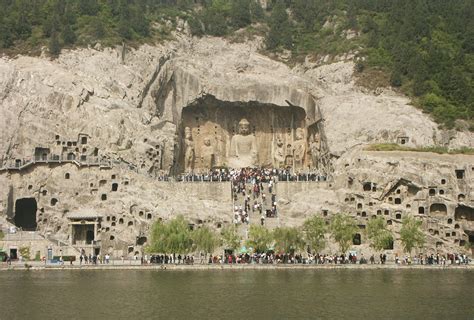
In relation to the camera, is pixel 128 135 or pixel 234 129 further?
pixel 234 129

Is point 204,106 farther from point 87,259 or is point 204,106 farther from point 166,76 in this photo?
point 87,259

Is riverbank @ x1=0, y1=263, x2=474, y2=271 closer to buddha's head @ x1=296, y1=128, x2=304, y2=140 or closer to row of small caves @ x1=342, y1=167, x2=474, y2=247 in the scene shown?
row of small caves @ x1=342, y1=167, x2=474, y2=247

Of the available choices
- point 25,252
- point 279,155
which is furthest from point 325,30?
point 25,252

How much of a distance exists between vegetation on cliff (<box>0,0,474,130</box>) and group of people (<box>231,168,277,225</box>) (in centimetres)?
1964

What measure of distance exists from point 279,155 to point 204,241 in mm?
30522

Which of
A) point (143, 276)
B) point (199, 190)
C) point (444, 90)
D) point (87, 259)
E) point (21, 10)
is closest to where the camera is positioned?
point (143, 276)

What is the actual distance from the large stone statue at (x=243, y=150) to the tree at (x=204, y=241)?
27655 millimetres

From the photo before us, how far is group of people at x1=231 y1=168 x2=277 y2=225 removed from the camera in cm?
7225

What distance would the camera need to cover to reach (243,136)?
93062 mm

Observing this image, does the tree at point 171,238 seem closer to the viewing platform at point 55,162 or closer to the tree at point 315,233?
the tree at point 315,233

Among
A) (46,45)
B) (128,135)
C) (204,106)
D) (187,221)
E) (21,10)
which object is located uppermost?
(21,10)

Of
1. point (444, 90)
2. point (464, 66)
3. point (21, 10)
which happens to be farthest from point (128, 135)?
point (464, 66)

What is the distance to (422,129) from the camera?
258 ft

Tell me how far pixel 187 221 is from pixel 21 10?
39.3 m
